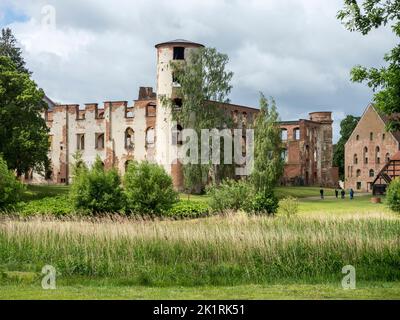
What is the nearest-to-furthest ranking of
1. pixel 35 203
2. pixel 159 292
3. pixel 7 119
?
1. pixel 159 292
2. pixel 35 203
3. pixel 7 119

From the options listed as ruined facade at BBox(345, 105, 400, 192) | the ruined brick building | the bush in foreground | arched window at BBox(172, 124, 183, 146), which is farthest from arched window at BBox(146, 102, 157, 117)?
the bush in foreground

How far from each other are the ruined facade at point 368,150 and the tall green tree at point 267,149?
25682mm

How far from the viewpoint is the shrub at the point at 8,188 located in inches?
1084

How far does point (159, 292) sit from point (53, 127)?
51793 millimetres

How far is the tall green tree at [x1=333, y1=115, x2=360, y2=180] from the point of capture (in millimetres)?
83000

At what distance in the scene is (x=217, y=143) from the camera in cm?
4772

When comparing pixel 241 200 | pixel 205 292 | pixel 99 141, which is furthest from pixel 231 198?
pixel 99 141

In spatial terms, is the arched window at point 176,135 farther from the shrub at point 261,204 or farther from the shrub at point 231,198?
the shrub at point 261,204

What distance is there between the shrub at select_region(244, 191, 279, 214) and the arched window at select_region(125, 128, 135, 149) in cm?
2847

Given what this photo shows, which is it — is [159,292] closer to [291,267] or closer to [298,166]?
[291,267]

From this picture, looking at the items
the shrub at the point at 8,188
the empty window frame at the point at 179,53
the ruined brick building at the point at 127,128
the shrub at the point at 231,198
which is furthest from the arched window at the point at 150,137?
the shrub at the point at 8,188

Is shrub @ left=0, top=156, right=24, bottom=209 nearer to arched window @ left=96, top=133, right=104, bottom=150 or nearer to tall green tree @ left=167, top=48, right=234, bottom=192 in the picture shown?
tall green tree @ left=167, top=48, right=234, bottom=192
